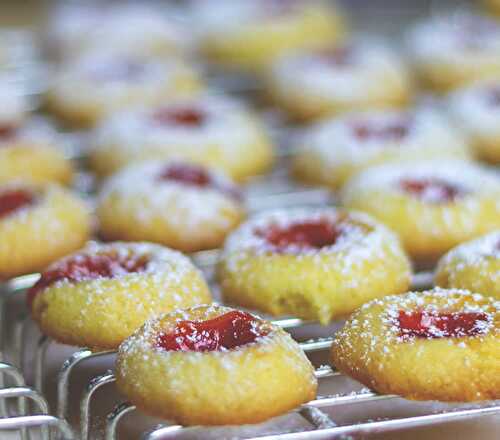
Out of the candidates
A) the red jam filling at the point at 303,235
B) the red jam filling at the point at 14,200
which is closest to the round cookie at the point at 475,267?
the red jam filling at the point at 303,235

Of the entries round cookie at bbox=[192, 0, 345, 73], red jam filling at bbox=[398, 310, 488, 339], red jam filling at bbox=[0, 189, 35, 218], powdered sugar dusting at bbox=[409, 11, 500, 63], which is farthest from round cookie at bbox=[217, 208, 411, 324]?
round cookie at bbox=[192, 0, 345, 73]

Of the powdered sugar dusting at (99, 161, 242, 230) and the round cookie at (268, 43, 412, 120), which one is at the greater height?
the round cookie at (268, 43, 412, 120)

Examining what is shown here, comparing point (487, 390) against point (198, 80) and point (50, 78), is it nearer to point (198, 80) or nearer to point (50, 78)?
point (198, 80)

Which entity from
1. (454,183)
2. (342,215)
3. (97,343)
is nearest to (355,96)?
(454,183)

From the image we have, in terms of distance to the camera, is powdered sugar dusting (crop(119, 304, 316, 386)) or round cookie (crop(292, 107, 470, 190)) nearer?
powdered sugar dusting (crop(119, 304, 316, 386))

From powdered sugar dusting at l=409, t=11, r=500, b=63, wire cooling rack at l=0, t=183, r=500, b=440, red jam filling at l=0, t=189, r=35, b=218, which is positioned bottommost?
wire cooling rack at l=0, t=183, r=500, b=440

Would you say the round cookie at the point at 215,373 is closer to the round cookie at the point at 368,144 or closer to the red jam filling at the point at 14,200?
the red jam filling at the point at 14,200

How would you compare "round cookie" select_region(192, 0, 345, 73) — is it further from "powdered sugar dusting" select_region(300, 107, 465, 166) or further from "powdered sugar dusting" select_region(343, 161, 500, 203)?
"powdered sugar dusting" select_region(343, 161, 500, 203)
